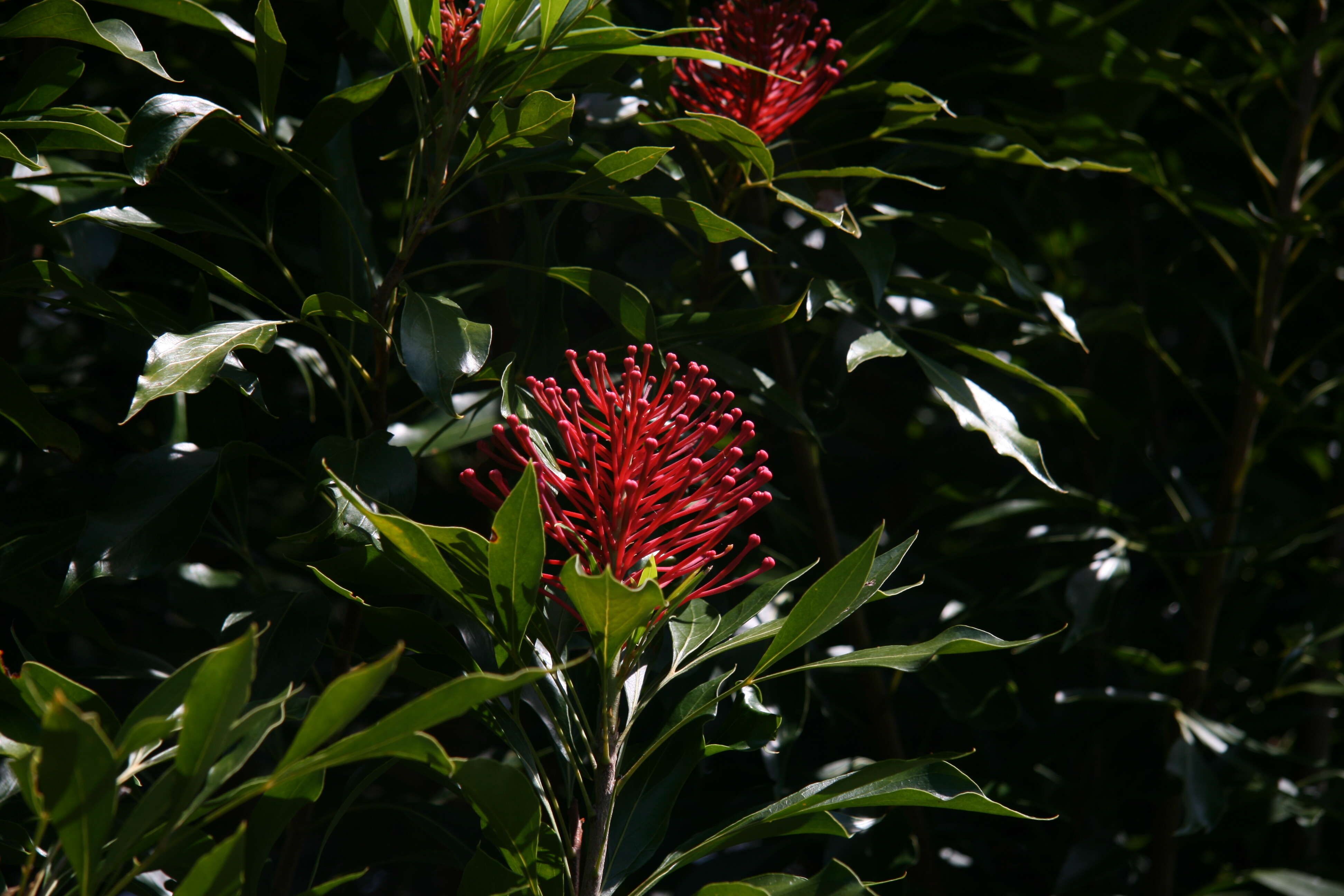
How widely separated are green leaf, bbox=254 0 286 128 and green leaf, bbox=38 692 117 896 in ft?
1.66

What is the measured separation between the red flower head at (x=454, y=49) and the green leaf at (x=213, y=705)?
1.83 feet

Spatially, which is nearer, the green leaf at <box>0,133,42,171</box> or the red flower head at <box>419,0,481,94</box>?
the green leaf at <box>0,133,42,171</box>

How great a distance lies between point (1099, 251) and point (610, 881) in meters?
1.43

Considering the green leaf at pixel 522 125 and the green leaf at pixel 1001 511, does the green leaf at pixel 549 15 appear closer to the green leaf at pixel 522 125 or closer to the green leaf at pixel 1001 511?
the green leaf at pixel 522 125

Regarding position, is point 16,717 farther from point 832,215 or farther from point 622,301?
point 832,215

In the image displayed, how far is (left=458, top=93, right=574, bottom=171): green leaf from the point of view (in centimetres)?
77

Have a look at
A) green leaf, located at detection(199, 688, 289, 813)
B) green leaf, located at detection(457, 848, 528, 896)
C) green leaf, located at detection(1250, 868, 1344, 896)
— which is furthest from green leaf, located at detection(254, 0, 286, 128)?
green leaf, located at detection(1250, 868, 1344, 896)

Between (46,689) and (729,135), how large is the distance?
65 cm

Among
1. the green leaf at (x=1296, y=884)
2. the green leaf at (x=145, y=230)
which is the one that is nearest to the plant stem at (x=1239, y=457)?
the green leaf at (x=1296, y=884)

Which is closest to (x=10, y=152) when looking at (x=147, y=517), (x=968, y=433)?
(x=147, y=517)

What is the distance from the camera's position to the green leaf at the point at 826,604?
2.12 feet

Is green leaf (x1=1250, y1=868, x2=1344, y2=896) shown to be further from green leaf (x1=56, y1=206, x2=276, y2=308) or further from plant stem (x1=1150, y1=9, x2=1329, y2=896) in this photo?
green leaf (x1=56, y1=206, x2=276, y2=308)

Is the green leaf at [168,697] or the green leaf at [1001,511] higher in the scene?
→ the green leaf at [168,697]

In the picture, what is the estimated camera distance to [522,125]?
0.79m
